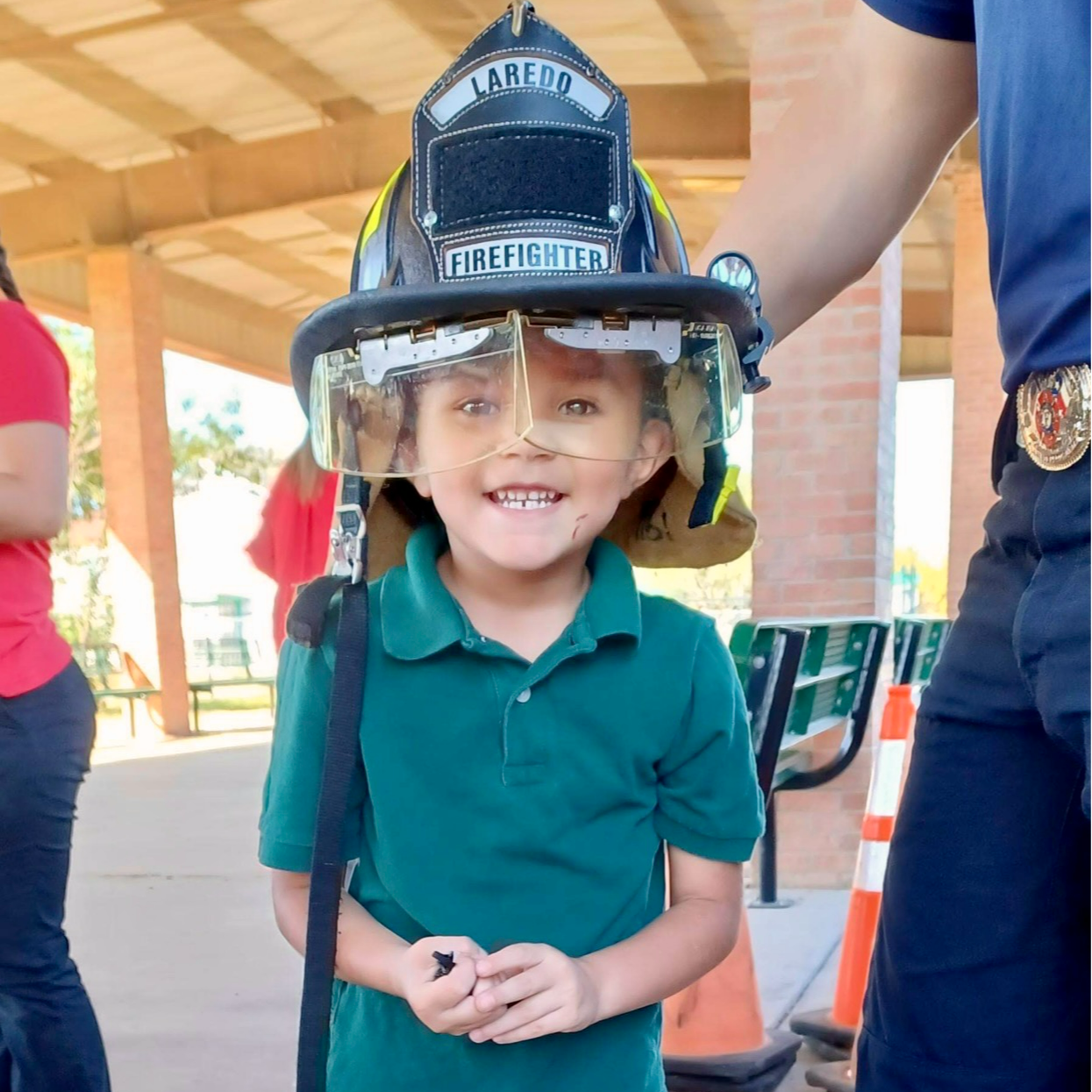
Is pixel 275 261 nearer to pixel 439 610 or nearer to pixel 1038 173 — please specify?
pixel 439 610

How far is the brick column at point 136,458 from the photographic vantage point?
10.4 m

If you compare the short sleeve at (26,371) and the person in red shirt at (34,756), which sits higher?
the short sleeve at (26,371)

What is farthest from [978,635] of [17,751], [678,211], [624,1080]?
[678,211]

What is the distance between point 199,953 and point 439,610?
11.2ft

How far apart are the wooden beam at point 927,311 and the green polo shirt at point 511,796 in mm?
15187

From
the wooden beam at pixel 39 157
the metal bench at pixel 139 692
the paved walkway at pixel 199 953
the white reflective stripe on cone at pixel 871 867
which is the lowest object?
the metal bench at pixel 139 692

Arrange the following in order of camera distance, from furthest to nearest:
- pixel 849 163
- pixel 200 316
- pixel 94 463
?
pixel 94 463 → pixel 200 316 → pixel 849 163

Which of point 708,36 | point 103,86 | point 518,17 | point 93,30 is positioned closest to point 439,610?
point 518,17

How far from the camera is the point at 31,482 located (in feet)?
7.18

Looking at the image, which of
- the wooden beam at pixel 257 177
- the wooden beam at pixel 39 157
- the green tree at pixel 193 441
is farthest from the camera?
the green tree at pixel 193 441

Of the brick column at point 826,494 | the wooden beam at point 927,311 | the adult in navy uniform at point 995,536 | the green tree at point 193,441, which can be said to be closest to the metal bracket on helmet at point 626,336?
the adult in navy uniform at point 995,536

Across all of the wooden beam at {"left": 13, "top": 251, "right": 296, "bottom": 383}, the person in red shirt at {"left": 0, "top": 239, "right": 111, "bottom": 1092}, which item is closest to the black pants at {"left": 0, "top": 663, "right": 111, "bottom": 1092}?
the person in red shirt at {"left": 0, "top": 239, "right": 111, "bottom": 1092}

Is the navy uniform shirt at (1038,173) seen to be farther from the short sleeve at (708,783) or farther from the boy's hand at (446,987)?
the boy's hand at (446,987)

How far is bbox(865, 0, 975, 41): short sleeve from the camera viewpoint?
1414mm
